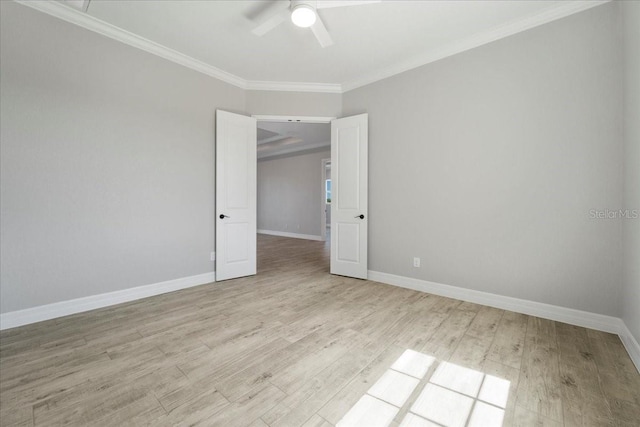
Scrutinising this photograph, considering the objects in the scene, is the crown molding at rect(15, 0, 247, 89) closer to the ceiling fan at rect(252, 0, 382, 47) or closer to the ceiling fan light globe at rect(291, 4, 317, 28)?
the ceiling fan at rect(252, 0, 382, 47)

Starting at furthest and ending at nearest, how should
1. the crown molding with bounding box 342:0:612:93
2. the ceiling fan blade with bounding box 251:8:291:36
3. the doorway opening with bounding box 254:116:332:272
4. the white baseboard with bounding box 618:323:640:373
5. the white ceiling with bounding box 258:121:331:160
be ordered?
the doorway opening with bounding box 254:116:332:272, the white ceiling with bounding box 258:121:331:160, the crown molding with bounding box 342:0:612:93, the ceiling fan blade with bounding box 251:8:291:36, the white baseboard with bounding box 618:323:640:373

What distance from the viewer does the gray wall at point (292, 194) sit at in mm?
8430

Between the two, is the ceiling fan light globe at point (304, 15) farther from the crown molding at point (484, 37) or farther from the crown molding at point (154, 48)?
the crown molding at point (154, 48)

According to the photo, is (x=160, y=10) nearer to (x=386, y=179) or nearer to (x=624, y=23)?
(x=386, y=179)

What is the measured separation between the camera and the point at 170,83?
10.9 feet

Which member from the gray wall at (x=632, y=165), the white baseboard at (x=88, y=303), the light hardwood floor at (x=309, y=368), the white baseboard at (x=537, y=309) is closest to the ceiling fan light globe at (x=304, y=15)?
the gray wall at (x=632, y=165)

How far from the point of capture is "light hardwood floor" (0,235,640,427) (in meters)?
1.39

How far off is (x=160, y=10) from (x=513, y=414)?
4.25 metres

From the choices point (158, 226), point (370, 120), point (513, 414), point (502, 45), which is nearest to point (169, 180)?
point (158, 226)

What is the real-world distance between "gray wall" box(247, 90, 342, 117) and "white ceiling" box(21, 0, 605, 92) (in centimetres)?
37

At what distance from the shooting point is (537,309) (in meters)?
2.60

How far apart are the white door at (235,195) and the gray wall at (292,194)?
4.42 meters

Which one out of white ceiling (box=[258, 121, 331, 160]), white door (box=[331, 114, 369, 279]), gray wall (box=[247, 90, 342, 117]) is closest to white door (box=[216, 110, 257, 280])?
gray wall (box=[247, 90, 342, 117])

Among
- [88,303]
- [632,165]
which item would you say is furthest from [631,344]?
[88,303]
